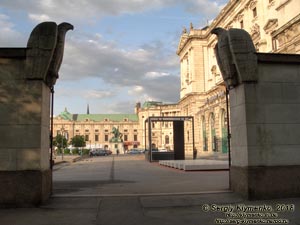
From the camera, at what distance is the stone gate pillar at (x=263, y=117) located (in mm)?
9578

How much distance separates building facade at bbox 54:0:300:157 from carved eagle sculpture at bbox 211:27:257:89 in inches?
775

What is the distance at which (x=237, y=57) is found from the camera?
9805 mm

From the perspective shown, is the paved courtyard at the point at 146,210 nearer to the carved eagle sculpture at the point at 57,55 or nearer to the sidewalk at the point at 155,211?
the sidewalk at the point at 155,211

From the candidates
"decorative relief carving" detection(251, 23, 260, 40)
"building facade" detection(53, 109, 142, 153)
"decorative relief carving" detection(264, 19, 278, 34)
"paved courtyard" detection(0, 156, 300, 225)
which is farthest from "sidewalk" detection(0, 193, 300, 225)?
"building facade" detection(53, 109, 142, 153)

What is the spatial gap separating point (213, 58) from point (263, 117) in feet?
221

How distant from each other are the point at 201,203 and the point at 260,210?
4.98 ft

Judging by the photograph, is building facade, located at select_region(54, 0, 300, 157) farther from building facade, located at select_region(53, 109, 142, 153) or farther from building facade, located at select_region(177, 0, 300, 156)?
building facade, located at select_region(53, 109, 142, 153)

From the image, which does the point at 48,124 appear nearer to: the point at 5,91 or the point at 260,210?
the point at 5,91

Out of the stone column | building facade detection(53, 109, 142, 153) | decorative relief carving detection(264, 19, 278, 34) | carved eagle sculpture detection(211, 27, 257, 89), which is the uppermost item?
decorative relief carving detection(264, 19, 278, 34)

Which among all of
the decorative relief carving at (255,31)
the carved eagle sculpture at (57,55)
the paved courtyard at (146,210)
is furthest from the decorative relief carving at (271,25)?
the carved eagle sculpture at (57,55)

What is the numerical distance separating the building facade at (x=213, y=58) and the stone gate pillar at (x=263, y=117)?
770 inches

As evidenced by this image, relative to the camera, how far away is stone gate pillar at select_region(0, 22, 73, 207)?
884cm

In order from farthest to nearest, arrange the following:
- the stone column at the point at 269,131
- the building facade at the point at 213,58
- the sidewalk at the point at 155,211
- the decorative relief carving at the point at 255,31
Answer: the decorative relief carving at the point at 255,31 < the building facade at the point at 213,58 < the stone column at the point at 269,131 < the sidewalk at the point at 155,211

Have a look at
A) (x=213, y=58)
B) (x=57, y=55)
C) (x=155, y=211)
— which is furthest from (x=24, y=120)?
(x=213, y=58)
